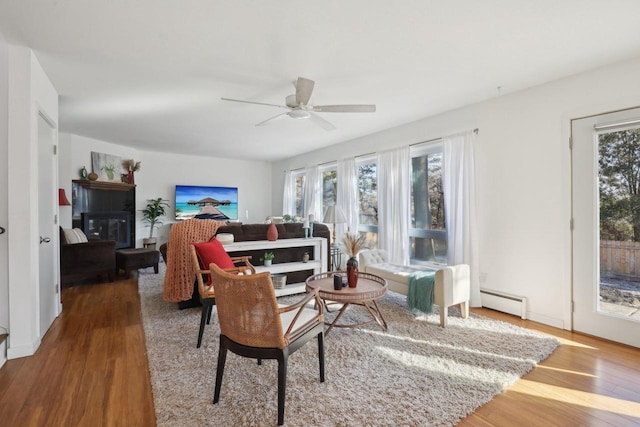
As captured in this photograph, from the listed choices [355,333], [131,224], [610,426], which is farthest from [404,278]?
[131,224]

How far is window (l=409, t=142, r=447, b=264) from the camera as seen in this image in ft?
14.5

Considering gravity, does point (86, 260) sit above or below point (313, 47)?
below

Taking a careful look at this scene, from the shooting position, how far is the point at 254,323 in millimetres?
1767

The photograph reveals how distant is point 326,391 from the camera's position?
2.00 metres

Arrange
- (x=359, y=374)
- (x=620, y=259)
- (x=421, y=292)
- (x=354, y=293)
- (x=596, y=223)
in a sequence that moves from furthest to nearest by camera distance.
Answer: (x=421, y=292) → (x=596, y=223) → (x=620, y=259) → (x=354, y=293) → (x=359, y=374)

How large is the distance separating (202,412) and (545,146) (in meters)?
3.85

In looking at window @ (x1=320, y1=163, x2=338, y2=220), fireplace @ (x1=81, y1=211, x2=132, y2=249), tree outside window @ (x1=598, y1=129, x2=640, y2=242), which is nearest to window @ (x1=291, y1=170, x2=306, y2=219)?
window @ (x1=320, y1=163, x2=338, y2=220)

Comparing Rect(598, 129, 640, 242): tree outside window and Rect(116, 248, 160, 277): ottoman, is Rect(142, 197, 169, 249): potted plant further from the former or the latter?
Rect(598, 129, 640, 242): tree outside window

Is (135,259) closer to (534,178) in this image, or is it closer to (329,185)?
(329,185)

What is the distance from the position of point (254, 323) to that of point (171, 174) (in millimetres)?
6628

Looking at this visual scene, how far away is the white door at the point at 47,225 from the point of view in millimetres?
2959

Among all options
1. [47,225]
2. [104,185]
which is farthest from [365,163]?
[104,185]

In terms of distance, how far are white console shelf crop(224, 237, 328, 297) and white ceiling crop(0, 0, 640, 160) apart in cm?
178

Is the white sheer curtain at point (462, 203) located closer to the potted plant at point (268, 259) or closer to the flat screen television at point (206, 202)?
the potted plant at point (268, 259)
